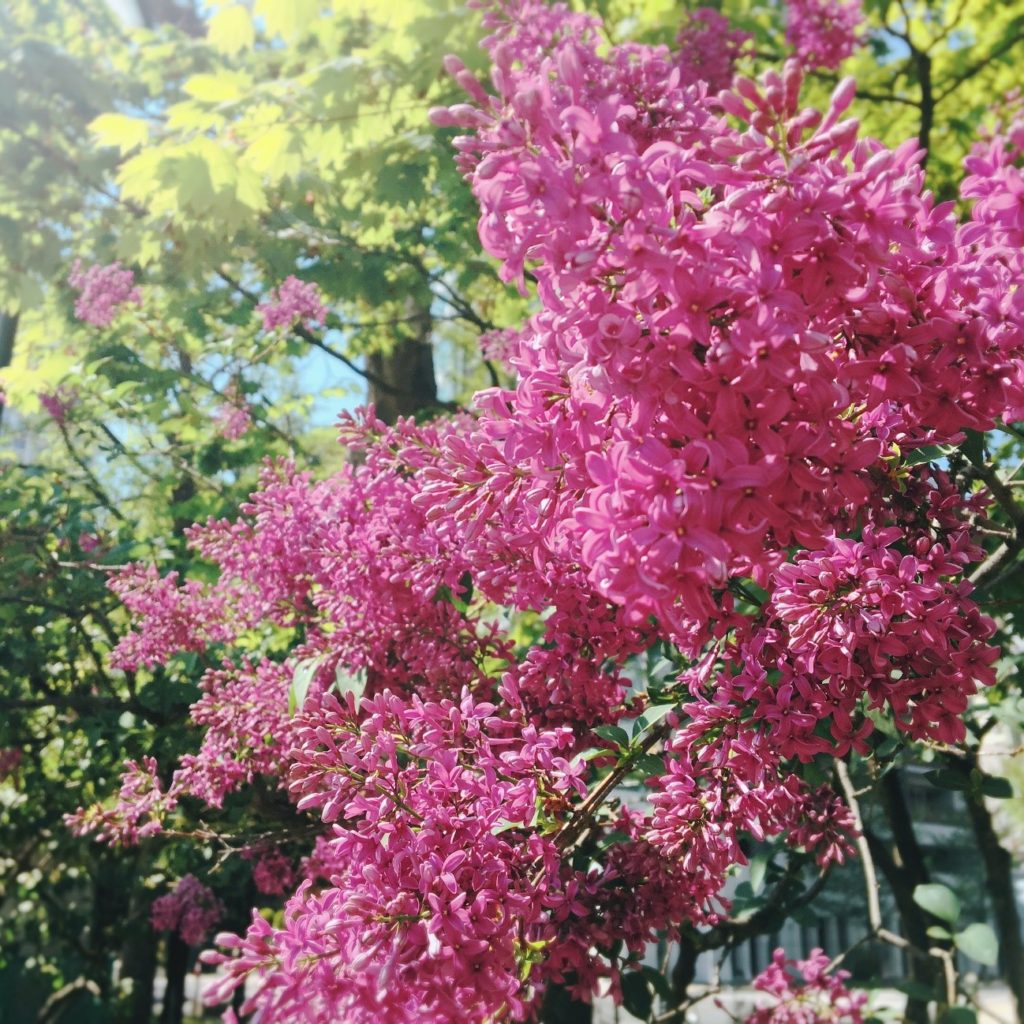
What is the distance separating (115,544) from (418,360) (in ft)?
8.11

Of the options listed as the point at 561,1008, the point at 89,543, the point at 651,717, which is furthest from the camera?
the point at 89,543

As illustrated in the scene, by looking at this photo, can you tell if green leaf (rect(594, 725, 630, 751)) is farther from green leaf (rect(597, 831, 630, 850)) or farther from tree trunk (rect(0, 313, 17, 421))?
tree trunk (rect(0, 313, 17, 421))

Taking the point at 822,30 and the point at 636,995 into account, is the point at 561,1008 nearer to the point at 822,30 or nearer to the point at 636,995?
the point at 636,995

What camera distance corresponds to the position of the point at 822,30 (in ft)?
17.4

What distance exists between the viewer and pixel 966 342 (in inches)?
53.7

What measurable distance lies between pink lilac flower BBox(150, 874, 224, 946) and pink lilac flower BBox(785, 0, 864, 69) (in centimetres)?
584

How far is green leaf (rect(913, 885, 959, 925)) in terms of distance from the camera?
339 centimetres

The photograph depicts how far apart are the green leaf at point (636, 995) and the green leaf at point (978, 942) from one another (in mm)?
1155

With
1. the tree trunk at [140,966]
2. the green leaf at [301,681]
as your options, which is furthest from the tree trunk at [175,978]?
the green leaf at [301,681]

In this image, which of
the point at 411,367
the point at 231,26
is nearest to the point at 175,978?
the point at 411,367

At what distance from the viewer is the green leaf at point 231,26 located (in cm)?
476

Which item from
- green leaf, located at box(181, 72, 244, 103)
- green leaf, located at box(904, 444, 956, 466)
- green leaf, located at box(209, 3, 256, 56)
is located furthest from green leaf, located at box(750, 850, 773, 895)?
green leaf, located at box(209, 3, 256, 56)

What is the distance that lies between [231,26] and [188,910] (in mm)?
4999

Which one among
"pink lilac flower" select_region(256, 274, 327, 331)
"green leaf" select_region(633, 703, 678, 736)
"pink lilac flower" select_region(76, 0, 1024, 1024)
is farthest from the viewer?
"pink lilac flower" select_region(256, 274, 327, 331)
